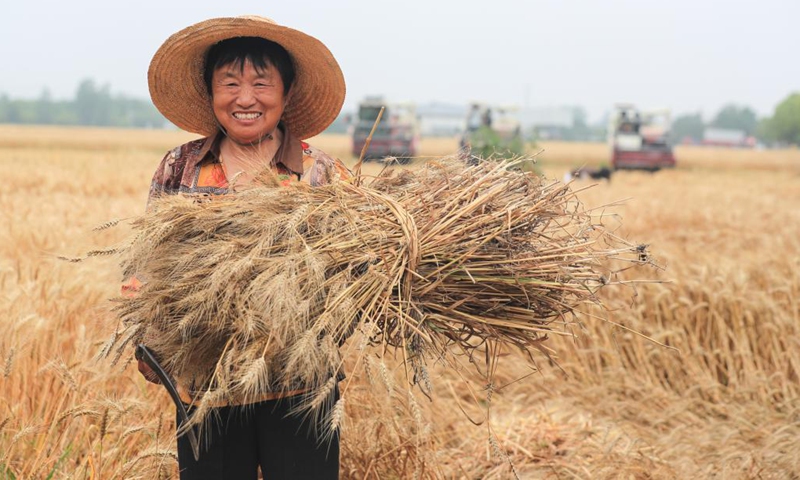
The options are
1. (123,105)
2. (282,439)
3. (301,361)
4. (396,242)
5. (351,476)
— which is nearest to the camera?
(301,361)

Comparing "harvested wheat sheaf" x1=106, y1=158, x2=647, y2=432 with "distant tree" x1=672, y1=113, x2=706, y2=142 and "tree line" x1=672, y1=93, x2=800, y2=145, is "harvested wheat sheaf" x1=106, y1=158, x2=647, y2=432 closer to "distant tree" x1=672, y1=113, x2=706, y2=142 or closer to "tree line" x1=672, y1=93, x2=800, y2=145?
"tree line" x1=672, y1=93, x2=800, y2=145

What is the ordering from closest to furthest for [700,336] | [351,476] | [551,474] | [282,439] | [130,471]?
[282,439] → [130,471] → [351,476] → [551,474] → [700,336]

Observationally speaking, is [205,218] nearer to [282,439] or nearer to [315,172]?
[315,172]

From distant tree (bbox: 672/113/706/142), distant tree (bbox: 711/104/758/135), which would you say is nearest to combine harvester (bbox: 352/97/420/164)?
distant tree (bbox: 672/113/706/142)

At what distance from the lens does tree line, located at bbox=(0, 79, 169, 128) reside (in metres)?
117

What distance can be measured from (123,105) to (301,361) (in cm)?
13227

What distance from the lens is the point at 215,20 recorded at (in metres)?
2.31

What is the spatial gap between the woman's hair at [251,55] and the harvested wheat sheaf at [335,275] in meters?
0.46

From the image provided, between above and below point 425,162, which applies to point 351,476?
below

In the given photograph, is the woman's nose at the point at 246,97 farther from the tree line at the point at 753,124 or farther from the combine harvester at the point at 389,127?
the tree line at the point at 753,124

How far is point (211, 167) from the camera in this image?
2395 millimetres

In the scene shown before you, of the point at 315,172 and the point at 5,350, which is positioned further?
the point at 5,350

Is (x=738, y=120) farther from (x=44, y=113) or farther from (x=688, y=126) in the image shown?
(x=44, y=113)

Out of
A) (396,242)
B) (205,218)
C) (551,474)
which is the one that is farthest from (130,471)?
A: (551,474)
